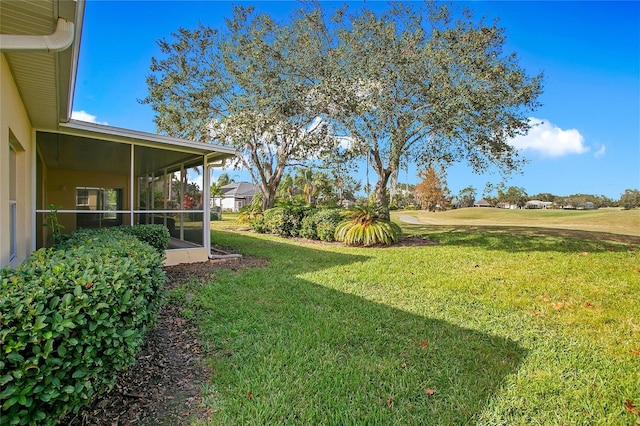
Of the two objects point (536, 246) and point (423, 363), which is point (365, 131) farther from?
point (423, 363)

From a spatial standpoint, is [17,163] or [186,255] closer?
[17,163]

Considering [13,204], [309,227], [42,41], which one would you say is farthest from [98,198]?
[42,41]

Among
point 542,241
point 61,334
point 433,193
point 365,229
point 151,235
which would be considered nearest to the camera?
point 61,334

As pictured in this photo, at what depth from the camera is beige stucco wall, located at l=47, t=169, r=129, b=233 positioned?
11.7 m

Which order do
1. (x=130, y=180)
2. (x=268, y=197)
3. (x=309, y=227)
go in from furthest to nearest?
(x=268, y=197) → (x=309, y=227) → (x=130, y=180)

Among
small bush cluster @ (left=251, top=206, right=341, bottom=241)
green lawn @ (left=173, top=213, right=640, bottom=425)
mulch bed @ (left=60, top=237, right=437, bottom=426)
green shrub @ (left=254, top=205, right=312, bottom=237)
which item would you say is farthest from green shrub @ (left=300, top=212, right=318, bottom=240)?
mulch bed @ (left=60, top=237, right=437, bottom=426)

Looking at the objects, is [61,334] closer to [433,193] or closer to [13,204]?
[13,204]

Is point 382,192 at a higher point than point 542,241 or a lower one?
higher

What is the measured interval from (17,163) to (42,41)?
10.6 feet

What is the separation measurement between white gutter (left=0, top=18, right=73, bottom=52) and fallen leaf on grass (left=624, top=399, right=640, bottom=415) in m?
4.93

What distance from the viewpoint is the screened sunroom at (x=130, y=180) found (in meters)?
7.05

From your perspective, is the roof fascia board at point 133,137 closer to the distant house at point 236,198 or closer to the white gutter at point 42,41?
the white gutter at point 42,41

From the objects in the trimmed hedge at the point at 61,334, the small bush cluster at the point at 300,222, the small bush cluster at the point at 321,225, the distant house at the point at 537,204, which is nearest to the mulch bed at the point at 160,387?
the trimmed hedge at the point at 61,334

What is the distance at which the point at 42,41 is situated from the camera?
2521 millimetres
